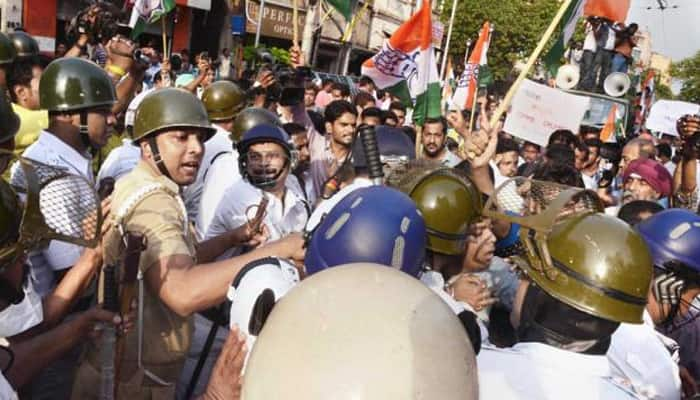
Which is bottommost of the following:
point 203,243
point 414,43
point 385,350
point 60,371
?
point 60,371

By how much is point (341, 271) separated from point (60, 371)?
2.73 m

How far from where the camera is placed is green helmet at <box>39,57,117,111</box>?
3.80m

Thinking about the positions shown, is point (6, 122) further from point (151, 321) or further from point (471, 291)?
point (471, 291)

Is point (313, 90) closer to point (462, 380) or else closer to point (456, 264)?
point (456, 264)

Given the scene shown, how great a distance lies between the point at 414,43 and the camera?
7008 millimetres

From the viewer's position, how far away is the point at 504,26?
40.2 meters

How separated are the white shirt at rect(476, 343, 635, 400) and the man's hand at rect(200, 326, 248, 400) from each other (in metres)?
0.74

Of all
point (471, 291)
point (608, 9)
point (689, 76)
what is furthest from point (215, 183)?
point (689, 76)

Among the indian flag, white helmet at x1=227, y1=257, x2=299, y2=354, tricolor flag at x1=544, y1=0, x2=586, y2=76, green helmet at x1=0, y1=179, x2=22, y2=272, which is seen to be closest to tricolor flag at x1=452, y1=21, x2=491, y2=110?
tricolor flag at x1=544, y1=0, x2=586, y2=76

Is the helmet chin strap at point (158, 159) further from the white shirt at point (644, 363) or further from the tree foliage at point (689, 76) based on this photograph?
the tree foliage at point (689, 76)

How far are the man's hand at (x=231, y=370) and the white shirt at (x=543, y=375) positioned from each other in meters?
0.74

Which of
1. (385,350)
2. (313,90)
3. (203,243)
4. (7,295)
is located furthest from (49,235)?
(313,90)

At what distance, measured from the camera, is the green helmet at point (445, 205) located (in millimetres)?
2941

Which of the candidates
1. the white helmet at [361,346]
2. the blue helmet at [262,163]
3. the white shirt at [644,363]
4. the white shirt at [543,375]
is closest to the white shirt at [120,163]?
the blue helmet at [262,163]
